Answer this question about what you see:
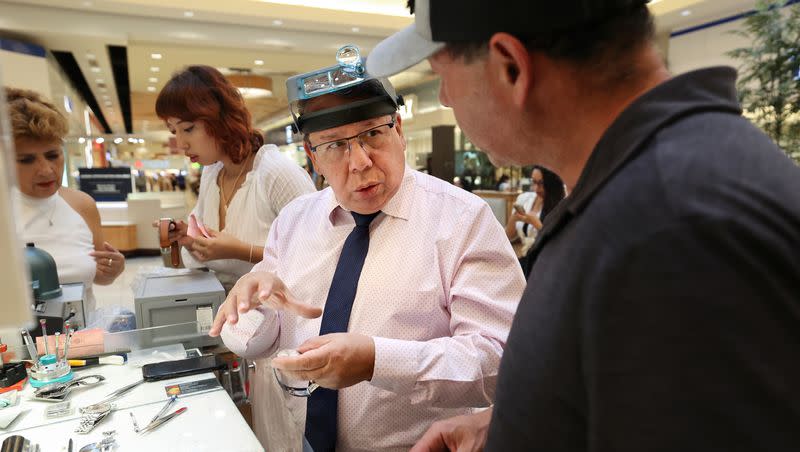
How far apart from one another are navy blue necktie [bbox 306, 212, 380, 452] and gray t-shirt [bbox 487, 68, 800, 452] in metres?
0.83

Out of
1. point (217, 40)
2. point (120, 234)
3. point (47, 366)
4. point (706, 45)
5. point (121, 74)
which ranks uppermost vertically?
point (121, 74)

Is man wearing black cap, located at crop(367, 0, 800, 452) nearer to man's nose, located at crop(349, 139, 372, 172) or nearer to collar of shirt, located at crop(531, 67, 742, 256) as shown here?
collar of shirt, located at crop(531, 67, 742, 256)

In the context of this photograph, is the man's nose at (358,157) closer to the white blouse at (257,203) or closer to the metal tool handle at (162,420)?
the metal tool handle at (162,420)

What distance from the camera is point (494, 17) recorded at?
57cm

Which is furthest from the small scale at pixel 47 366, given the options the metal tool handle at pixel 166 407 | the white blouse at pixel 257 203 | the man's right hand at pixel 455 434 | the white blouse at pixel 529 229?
the white blouse at pixel 529 229

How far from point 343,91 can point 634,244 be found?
1.00 meters

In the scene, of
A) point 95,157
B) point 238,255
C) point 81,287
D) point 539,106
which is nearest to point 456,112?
point 539,106

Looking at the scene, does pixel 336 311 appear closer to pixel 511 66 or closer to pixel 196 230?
pixel 511 66

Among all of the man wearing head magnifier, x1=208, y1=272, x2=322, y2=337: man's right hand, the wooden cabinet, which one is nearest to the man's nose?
the man wearing head magnifier

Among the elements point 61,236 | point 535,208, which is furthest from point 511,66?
point 535,208

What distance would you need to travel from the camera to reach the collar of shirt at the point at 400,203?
137 centimetres

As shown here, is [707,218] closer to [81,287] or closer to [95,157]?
[81,287]

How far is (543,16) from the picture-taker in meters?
0.55

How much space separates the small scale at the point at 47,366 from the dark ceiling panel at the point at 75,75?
1044cm
